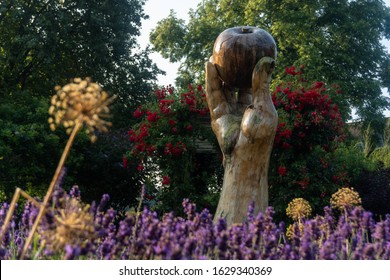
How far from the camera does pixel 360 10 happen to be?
24.0 meters

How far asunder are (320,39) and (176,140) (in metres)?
14.8

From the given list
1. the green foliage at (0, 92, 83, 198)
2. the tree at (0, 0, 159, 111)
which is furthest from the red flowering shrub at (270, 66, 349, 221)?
the tree at (0, 0, 159, 111)

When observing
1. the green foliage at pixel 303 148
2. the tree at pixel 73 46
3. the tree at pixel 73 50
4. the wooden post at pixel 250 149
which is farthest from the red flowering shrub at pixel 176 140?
the tree at pixel 73 46

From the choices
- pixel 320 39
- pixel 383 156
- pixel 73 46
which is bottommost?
pixel 383 156

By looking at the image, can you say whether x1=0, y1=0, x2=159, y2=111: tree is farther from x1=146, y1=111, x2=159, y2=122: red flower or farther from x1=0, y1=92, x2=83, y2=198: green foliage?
x1=146, y1=111, x2=159, y2=122: red flower

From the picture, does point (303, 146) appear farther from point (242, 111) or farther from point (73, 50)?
point (73, 50)

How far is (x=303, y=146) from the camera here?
968 centimetres

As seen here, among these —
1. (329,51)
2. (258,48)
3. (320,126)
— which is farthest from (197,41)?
(258,48)

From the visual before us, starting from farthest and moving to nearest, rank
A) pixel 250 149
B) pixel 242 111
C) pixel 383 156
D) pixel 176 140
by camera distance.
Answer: pixel 383 156, pixel 176 140, pixel 242 111, pixel 250 149

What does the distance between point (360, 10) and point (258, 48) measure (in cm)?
2012

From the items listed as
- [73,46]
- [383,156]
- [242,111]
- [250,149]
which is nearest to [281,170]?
[242,111]

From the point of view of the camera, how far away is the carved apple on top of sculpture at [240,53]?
5.71m

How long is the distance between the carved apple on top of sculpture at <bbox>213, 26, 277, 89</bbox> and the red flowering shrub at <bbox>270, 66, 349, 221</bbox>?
11.0ft
